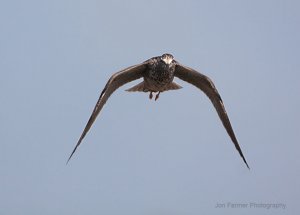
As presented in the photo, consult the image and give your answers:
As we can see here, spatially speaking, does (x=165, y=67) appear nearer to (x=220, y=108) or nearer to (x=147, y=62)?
(x=147, y=62)

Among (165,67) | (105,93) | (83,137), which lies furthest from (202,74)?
(83,137)

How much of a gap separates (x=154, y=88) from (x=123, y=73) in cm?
151

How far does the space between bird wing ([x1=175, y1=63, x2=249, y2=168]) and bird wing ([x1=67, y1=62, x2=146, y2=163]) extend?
1471 mm

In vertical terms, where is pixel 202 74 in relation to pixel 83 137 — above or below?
above

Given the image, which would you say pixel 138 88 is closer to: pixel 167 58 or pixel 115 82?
pixel 115 82

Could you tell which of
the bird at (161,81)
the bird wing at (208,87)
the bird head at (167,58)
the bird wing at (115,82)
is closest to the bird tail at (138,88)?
the bird at (161,81)

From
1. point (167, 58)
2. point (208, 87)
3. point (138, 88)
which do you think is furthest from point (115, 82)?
point (208, 87)

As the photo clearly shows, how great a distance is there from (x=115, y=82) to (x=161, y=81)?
1.63 meters

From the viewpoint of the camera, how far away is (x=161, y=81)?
18578 mm

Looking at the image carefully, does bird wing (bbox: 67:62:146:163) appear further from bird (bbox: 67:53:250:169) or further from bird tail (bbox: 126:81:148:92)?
bird tail (bbox: 126:81:148:92)

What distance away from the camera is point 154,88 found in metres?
19.5

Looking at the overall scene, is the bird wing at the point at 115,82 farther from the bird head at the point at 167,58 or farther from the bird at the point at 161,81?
the bird head at the point at 167,58

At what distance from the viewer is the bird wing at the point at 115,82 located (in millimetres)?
17688

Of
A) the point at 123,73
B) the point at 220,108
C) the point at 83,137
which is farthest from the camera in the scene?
the point at 220,108
